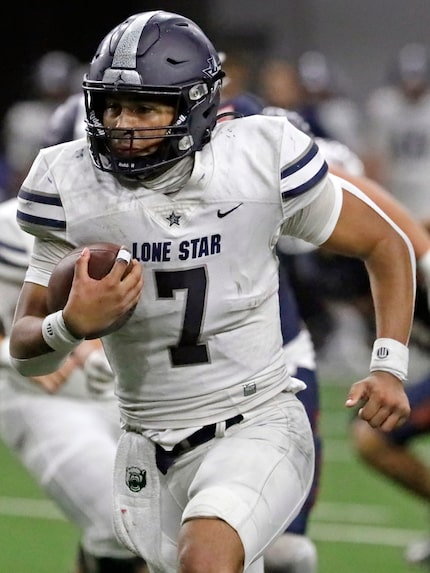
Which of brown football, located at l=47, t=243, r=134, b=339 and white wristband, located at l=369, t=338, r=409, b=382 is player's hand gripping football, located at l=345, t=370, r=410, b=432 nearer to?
white wristband, located at l=369, t=338, r=409, b=382

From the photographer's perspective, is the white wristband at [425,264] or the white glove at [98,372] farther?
the white glove at [98,372]

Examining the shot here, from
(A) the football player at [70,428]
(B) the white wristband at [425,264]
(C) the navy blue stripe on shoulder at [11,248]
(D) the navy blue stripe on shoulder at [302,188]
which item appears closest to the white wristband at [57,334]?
(D) the navy blue stripe on shoulder at [302,188]

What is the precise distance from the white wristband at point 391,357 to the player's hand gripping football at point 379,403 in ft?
0.21

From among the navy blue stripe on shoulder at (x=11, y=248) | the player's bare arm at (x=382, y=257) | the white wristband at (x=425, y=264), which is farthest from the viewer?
the navy blue stripe on shoulder at (x=11, y=248)

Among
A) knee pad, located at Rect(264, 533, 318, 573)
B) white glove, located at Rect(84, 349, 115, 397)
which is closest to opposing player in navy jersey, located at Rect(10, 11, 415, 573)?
knee pad, located at Rect(264, 533, 318, 573)

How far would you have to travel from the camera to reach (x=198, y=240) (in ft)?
10.2

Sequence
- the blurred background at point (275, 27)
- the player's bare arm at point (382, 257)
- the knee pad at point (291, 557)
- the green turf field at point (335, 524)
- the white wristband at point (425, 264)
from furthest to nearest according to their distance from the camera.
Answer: the blurred background at point (275, 27) → the green turf field at point (335, 524) → the knee pad at point (291, 557) → the white wristband at point (425, 264) → the player's bare arm at point (382, 257)

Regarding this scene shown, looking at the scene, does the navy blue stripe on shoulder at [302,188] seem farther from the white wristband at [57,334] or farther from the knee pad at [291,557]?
the knee pad at [291,557]

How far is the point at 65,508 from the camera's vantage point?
4129mm

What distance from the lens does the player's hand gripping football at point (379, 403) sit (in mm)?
3125

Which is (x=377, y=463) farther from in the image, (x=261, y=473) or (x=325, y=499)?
(x=261, y=473)

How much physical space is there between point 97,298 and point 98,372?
3.68 ft

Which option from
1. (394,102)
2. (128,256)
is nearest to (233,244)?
(128,256)

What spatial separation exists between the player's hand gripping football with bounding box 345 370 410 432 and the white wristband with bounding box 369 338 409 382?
65 millimetres
